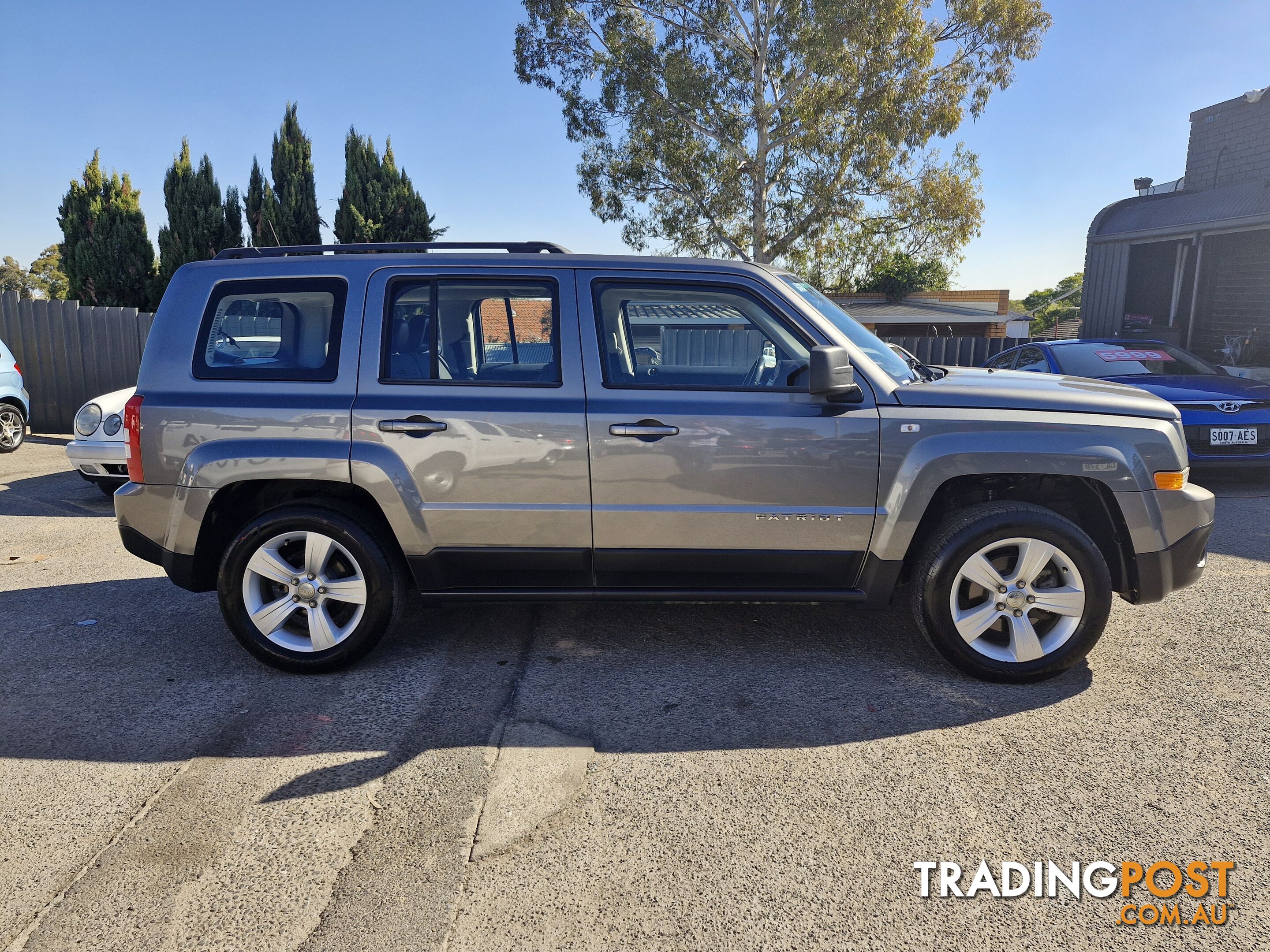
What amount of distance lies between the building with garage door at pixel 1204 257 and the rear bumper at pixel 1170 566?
11.7 m

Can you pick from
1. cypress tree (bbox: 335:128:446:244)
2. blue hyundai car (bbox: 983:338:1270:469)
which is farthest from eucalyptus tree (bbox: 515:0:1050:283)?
blue hyundai car (bbox: 983:338:1270:469)

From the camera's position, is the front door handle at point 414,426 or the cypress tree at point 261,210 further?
the cypress tree at point 261,210

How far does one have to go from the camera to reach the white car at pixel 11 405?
10.8 metres

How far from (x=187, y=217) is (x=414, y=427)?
76.8 feet

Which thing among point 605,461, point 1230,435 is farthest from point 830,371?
point 1230,435

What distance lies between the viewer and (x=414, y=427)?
3.68m

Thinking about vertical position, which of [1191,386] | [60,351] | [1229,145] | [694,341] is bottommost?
[1191,386]

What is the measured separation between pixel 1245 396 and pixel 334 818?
8561 millimetres

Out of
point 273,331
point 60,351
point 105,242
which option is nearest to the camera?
point 273,331

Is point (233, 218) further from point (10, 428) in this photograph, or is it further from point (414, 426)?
point (414, 426)

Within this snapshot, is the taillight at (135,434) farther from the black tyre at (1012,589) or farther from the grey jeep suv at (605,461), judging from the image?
the black tyre at (1012,589)

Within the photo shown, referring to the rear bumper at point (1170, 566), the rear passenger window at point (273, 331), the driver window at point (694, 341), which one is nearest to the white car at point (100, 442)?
the rear passenger window at point (273, 331)

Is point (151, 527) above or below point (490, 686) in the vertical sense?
above

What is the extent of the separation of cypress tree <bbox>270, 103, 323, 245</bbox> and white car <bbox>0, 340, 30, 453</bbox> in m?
14.3
